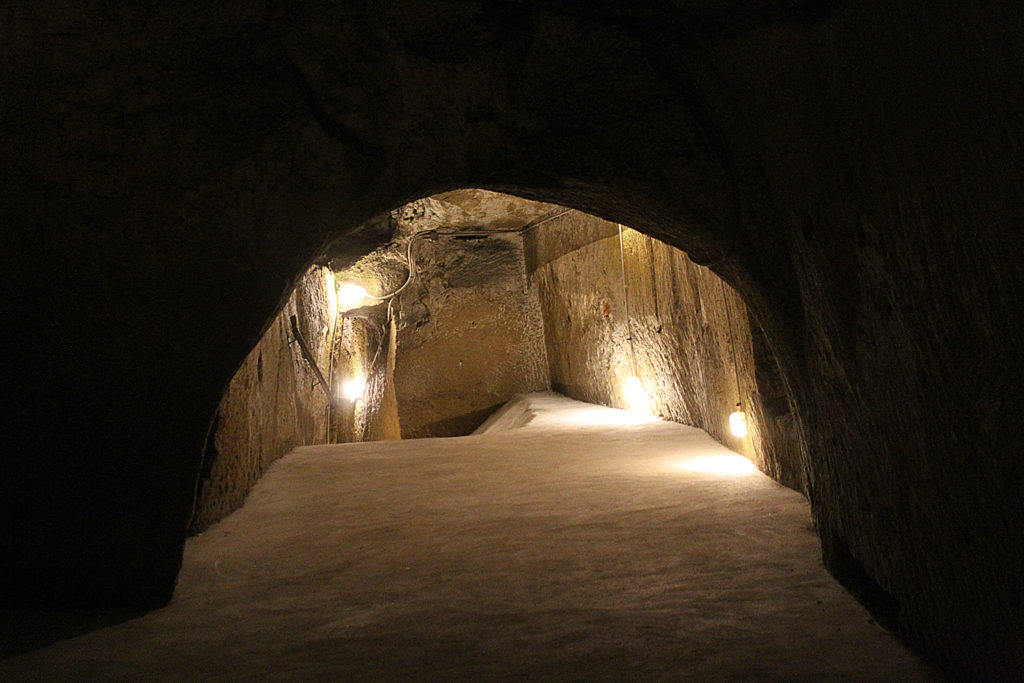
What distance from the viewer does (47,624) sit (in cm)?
201

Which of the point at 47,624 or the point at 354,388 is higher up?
the point at 354,388

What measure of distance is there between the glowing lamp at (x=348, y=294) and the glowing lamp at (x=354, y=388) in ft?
3.42

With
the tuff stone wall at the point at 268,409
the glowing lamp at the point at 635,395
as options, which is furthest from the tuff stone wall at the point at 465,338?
the glowing lamp at the point at 635,395

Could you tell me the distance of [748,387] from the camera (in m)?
3.84

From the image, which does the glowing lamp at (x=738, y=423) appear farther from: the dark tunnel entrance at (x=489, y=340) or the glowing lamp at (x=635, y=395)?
the glowing lamp at (x=635, y=395)

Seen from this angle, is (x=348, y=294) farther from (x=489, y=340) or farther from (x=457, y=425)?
(x=457, y=425)

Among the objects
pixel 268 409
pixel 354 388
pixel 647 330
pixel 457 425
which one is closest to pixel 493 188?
pixel 268 409

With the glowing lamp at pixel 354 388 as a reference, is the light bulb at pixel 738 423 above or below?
below

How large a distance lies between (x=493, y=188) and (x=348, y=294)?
6.33 m

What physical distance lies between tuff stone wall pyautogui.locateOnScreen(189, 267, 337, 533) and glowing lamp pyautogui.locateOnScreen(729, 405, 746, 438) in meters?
2.92

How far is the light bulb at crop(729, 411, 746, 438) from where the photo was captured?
406 centimetres

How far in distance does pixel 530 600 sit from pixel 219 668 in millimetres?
958

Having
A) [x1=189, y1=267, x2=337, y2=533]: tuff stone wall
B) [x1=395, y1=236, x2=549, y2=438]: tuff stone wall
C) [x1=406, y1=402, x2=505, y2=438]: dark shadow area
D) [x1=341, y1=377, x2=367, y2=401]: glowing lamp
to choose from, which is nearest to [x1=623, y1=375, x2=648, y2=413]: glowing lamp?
[x1=395, y1=236, x2=549, y2=438]: tuff stone wall

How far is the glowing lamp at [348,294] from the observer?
28.2 feet
